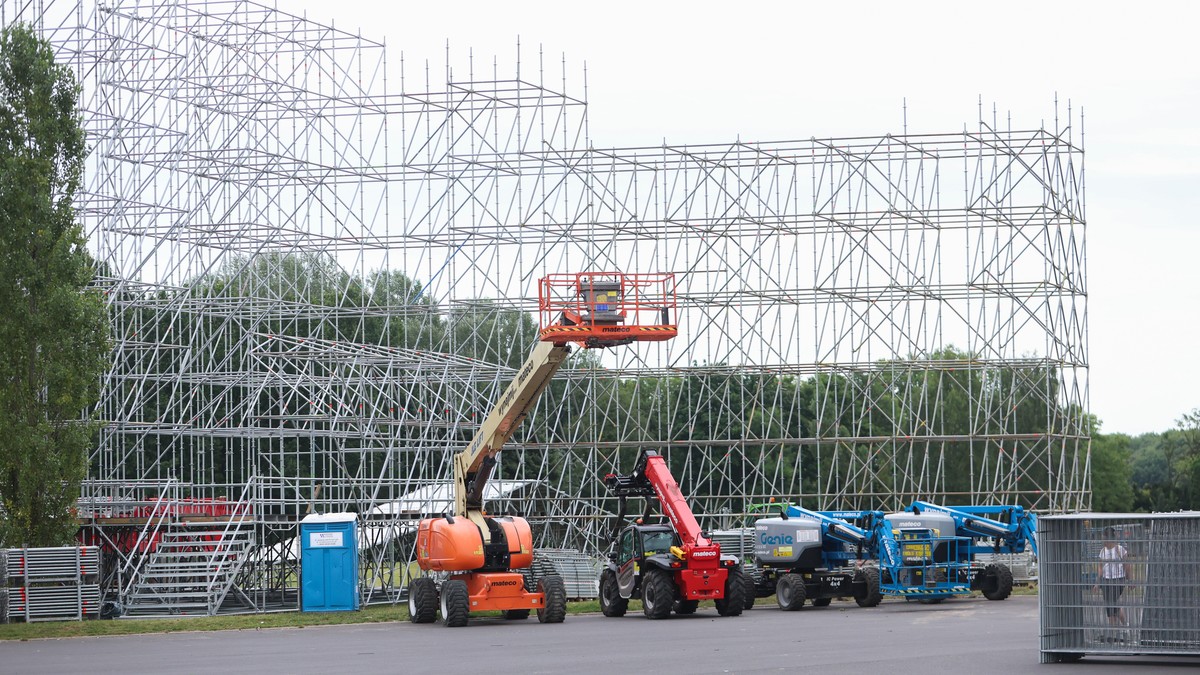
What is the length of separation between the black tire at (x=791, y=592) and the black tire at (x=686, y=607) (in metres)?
2.59

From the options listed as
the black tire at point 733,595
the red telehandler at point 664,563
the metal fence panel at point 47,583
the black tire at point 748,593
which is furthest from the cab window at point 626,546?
the metal fence panel at point 47,583

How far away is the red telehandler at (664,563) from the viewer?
28.0 meters

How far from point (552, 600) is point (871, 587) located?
277 inches

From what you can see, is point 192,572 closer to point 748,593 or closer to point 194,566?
point 194,566

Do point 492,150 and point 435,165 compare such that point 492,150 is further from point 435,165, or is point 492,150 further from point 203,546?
point 203,546

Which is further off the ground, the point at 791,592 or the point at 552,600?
the point at 552,600

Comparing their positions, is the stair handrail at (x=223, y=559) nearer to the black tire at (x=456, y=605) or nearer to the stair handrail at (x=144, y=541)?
the stair handrail at (x=144, y=541)

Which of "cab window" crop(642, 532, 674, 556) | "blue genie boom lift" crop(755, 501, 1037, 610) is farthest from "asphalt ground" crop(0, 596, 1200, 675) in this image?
"blue genie boom lift" crop(755, 501, 1037, 610)

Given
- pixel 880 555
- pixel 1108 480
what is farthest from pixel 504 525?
pixel 1108 480

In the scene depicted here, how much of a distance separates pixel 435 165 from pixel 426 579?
16.1 metres

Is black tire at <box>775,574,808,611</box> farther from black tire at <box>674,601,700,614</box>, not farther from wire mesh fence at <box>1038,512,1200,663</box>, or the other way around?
wire mesh fence at <box>1038,512,1200,663</box>

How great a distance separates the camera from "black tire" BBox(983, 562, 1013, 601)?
32000 mm

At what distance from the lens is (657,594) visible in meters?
27.9

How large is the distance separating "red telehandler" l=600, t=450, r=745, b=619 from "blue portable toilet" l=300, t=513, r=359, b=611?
16.1 feet
